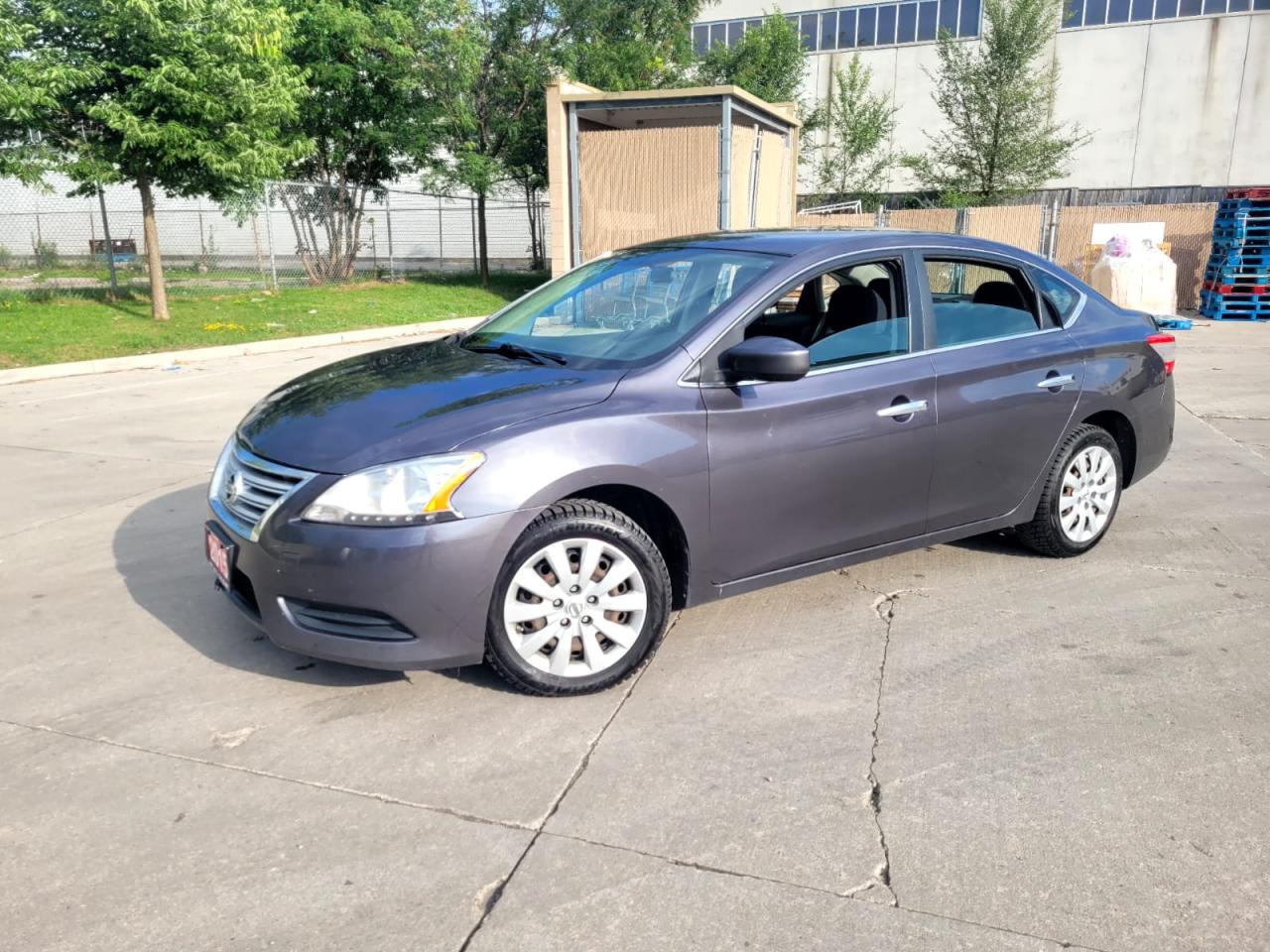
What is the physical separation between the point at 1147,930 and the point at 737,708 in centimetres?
146

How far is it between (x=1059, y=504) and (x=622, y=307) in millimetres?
2375

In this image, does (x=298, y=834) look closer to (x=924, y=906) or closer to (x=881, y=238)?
(x=924, y=906)

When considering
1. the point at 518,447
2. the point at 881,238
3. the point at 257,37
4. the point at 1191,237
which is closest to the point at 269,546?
the point at 518,447

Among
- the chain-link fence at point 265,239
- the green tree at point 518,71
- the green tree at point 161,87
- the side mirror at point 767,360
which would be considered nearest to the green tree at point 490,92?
the green tree at point 518,71

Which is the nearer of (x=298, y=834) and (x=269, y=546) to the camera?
(x=298, y=834)

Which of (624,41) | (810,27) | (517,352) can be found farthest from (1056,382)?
(810,27)

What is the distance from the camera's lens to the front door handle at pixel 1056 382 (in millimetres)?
4727

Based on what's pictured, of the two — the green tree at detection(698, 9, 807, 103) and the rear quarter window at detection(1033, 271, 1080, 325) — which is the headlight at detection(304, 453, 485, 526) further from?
the green tree at detection(698, 9, 807, 103)

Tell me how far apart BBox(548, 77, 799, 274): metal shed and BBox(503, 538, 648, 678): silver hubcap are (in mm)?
14654

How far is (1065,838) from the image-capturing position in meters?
2.83

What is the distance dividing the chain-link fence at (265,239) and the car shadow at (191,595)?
13802 mm

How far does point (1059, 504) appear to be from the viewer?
196 inches

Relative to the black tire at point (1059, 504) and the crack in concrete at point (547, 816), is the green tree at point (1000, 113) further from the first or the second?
the crack in concrete at point (547, 816)

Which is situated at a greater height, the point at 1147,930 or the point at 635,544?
the point at 635,544
